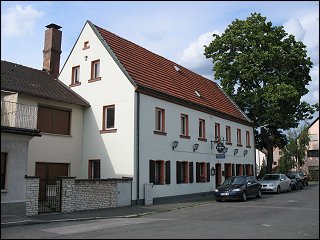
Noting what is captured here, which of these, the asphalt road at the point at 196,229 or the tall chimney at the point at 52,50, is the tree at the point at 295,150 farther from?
the asphalt road at the point at 196,229

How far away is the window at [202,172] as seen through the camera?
26737mm

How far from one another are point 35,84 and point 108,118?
459cm

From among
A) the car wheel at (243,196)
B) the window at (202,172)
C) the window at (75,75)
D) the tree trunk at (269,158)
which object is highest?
the window at (75,75)

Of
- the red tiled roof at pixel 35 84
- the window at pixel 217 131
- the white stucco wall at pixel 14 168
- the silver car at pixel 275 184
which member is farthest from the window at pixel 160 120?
the silver car at pixel 275 184

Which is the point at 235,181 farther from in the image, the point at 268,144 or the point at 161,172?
the point at 268,144

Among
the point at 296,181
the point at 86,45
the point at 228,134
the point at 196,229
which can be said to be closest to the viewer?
the point at 196,229

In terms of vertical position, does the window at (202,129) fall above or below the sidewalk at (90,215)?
above

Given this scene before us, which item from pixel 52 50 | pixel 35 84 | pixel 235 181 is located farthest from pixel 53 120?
pixel 235 181

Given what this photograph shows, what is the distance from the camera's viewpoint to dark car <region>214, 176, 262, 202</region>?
21.7 meters

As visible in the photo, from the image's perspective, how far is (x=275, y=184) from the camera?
28.1 metres

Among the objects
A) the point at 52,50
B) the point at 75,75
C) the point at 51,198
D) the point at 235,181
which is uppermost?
the point at 52,50

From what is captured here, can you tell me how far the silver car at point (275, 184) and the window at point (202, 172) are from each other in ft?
14.0

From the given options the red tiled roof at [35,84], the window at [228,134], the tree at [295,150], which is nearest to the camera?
the red tiled roof at [35,84]

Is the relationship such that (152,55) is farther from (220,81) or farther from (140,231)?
(140,231)
